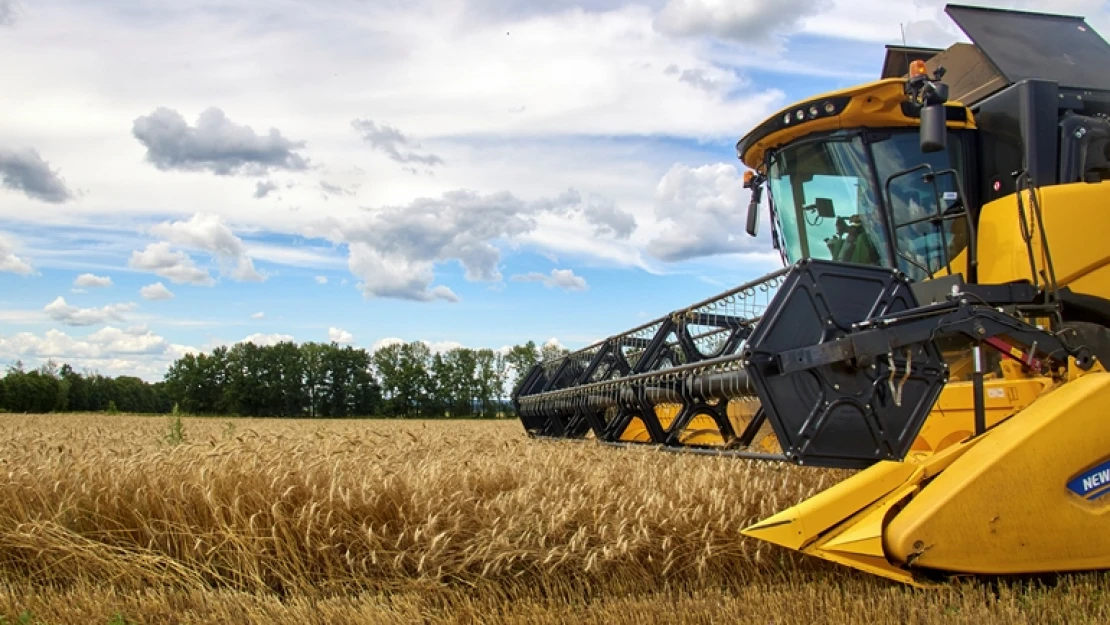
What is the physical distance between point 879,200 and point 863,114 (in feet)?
1.62

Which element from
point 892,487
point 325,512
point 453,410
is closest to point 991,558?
point 892,487

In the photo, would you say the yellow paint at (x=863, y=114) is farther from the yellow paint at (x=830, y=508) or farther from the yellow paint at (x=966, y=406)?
the yellow paint at (x=830, y=508)

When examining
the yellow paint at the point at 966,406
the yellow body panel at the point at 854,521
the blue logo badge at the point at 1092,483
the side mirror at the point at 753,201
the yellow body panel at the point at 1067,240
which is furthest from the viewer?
the side mirror at the point at 753,201

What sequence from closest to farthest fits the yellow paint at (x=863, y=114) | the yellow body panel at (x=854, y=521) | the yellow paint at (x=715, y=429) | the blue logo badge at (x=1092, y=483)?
the yellow body panel at (x=854, y=521) < the blue logo badge at (x=1092, y=483) < the yellow paint at (x=715, y=429) < the yellow paint at (x=863, y=114)

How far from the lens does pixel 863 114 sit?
4.67m

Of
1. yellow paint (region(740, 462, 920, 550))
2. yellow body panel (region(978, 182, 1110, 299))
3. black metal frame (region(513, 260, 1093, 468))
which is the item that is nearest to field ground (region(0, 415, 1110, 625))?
yellow paint (region(740, 462, 920, 550))

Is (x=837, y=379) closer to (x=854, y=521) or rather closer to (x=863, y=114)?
(x=854, y=521)

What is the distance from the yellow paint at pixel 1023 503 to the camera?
2.78m

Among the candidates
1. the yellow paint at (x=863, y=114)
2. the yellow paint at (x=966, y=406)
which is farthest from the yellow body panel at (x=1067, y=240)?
the yellow paint at (x=966, y=406)

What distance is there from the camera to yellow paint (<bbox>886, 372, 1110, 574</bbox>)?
278cm

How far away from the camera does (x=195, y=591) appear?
3.04m

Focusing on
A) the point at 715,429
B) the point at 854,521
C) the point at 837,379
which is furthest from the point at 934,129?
the point at 715,429

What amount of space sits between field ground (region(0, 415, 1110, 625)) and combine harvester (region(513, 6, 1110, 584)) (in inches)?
9.6

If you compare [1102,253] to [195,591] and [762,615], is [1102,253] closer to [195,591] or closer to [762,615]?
[762,615]
